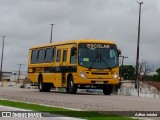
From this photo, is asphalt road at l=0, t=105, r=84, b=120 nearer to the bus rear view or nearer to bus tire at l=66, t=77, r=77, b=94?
the bus rear view

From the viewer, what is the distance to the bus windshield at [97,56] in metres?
26.4

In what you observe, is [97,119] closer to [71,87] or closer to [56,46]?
[71,87]

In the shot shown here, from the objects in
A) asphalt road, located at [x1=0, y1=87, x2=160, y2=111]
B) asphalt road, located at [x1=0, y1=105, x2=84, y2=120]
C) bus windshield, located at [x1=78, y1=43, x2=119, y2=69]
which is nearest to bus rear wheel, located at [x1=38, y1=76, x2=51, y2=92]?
bus windshield, located at [x1=78, y1=43, x2=119, y2=69]

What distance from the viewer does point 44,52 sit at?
31.3 meters

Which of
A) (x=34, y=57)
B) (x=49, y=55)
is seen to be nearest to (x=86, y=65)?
(x=49, y=55)

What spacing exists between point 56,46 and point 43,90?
3934 mm

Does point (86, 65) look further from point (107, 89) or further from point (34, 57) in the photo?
point (34, 57)

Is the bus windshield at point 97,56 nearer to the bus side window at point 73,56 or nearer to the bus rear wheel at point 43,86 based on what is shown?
the bus side window at point 73,56

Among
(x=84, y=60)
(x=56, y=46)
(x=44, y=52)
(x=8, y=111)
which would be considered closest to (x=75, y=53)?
(x=84, y=60)

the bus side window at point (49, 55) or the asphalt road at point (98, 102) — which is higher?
the bus side window at point (49, 55)

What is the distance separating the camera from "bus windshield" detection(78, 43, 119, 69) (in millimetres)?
26422

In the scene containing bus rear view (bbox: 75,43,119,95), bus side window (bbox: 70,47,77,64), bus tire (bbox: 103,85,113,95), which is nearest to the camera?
bus rear view (bbox: 75,43,119,95)

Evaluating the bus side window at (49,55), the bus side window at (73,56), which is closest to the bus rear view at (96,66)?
the bus side window at (73,56)

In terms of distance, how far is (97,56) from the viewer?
26562 millimetres
